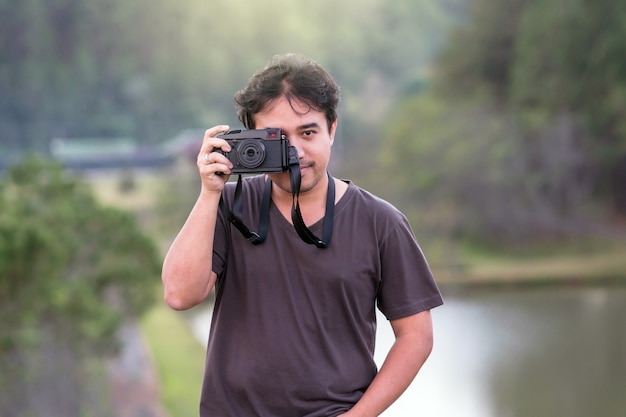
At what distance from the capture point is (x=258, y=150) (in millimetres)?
1574

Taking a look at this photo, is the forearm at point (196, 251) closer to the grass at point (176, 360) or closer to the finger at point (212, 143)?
the finger at point (212, 143)

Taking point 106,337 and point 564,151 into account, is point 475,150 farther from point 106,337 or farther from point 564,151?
point 106,337

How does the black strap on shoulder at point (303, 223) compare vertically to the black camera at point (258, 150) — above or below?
below

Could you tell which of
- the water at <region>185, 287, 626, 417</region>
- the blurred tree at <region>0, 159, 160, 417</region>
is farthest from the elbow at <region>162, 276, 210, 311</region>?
the water at <region>185, 287, 626, 417</region>

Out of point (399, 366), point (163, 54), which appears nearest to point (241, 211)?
point (399, 366)

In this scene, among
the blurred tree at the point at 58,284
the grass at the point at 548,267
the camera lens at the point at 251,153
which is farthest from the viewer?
the grass at the point at 548,267

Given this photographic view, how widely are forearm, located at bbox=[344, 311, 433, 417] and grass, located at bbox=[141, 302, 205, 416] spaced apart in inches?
433

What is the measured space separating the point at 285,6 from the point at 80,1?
314 inches

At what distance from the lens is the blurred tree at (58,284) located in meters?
7.22

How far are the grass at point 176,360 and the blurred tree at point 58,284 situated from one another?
2.27 metres

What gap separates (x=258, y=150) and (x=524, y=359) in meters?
11.4

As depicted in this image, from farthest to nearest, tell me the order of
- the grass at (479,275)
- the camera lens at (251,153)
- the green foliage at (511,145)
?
the green foliage at (511,145) → the grass at (479,275) → the camera lens at (251,153)

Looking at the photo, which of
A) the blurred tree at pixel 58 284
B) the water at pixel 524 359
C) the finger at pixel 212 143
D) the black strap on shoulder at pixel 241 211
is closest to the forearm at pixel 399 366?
the black strap on shoulder at pixel 241 211

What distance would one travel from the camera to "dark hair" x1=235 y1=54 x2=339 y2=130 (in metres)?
1.63
